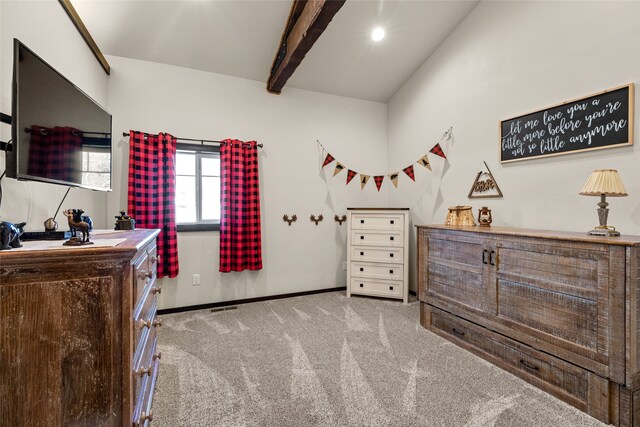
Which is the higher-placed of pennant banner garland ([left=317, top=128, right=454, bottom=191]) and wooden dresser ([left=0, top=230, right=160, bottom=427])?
pennant banner garland ([left=317, top=128, right=454, bottom=191])

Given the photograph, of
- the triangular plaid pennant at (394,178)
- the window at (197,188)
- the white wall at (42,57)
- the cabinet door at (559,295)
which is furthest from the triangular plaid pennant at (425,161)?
the white wall at (42,57)

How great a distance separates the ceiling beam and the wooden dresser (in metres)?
2.03

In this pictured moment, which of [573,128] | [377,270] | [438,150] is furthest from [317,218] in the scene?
[573,128]

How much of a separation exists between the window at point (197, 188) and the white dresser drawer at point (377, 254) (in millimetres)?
1694

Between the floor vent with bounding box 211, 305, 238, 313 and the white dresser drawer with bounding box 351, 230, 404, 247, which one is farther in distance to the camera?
the white dresser drawer with bounding box 351, 230, 404, 247

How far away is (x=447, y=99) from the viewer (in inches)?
123

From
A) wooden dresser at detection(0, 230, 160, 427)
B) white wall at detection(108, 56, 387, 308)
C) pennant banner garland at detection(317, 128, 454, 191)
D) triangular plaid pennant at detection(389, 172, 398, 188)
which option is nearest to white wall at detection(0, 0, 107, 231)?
white wall at detection(108, 56, 387, 308)

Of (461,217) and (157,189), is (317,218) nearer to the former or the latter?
(461,217)

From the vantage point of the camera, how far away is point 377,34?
2.95 m

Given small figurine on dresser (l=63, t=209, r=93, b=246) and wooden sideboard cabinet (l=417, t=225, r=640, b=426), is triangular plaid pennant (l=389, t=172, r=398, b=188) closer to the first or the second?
wooden sideboard cabinet (l=417, t=225, r=640, b=426)

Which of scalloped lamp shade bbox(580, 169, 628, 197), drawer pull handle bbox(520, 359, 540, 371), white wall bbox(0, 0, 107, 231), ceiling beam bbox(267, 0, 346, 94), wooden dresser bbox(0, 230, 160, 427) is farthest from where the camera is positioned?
ceiling beam bbox(267, 0, 346, 94)

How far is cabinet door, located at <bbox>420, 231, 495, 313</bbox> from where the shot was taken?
212 centimetres

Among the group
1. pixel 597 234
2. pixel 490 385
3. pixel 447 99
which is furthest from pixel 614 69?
pixel 490 385

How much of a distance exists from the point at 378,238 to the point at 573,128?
2014 millimetres
